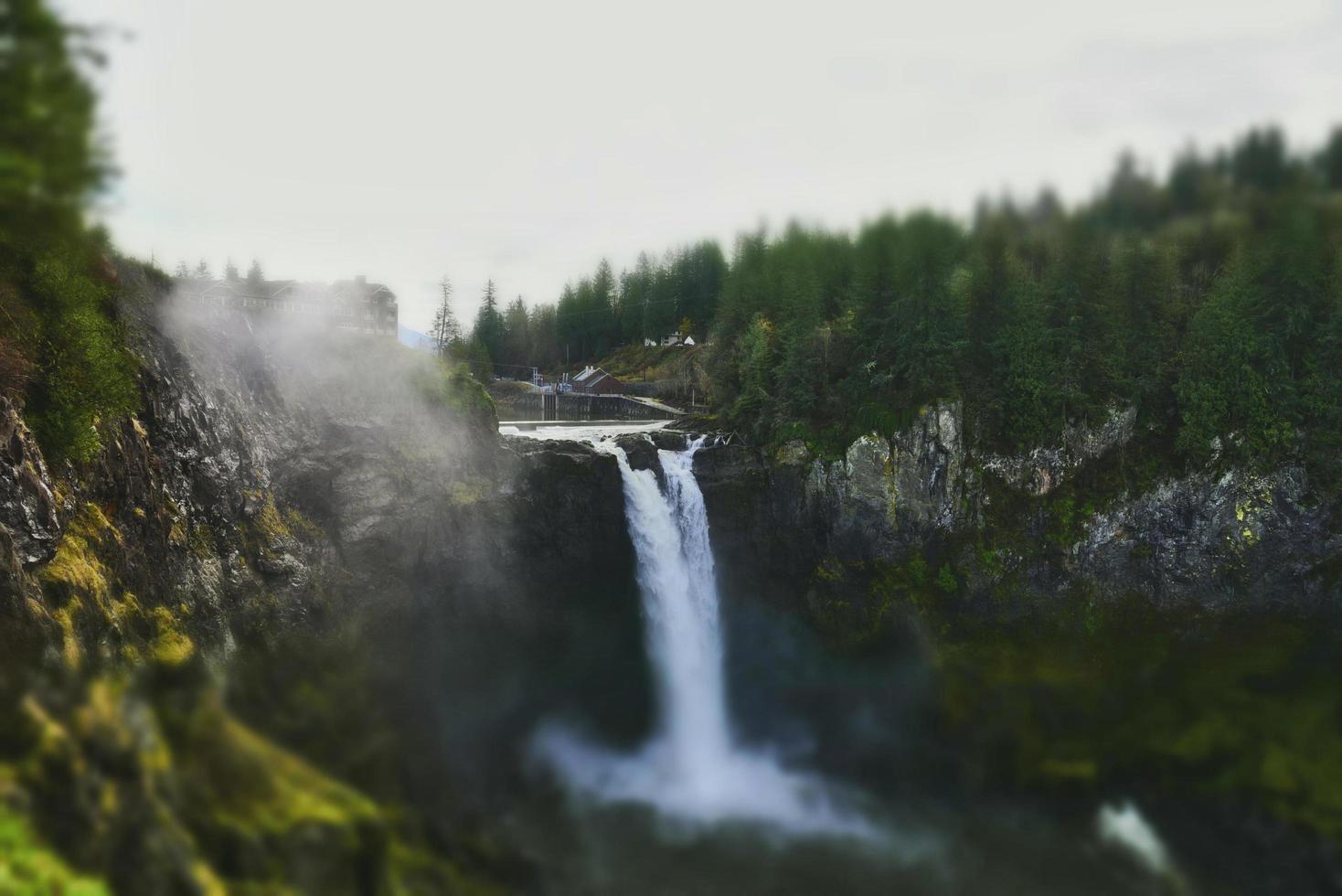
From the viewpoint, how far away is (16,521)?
1272 cm

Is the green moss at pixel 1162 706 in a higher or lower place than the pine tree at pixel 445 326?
lower

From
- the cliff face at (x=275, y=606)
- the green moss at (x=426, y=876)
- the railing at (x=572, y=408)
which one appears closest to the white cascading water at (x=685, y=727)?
the cliff face at (x=275, y=606)

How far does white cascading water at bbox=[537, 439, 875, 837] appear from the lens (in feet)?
66.9

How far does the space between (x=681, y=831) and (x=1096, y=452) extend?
22130mm

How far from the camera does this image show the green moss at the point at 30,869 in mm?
3893

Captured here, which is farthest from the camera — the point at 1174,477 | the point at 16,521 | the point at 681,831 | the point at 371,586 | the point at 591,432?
the point at 591,432

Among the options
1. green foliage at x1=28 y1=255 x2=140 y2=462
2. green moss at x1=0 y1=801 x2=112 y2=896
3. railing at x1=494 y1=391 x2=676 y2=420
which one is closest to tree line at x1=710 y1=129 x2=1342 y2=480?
railing at x1=494 y1=391 x2=676 y2=420

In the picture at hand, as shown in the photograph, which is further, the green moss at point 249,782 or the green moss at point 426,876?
the green moss at point 426,876

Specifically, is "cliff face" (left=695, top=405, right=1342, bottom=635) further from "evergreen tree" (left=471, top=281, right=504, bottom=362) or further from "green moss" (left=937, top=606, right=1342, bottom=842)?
"evergreen tree" (left=471, top=281, right=504, bottom=362)

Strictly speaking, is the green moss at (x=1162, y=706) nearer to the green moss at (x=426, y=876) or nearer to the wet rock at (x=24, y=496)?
the green moss at (x=426, y=876)

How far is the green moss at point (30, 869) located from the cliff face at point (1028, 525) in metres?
26.6

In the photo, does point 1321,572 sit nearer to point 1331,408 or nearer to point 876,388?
point 1331,408

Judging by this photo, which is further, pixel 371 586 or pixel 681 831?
pixel 371 586

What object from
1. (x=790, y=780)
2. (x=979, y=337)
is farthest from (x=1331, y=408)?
(x=790, y=780)
